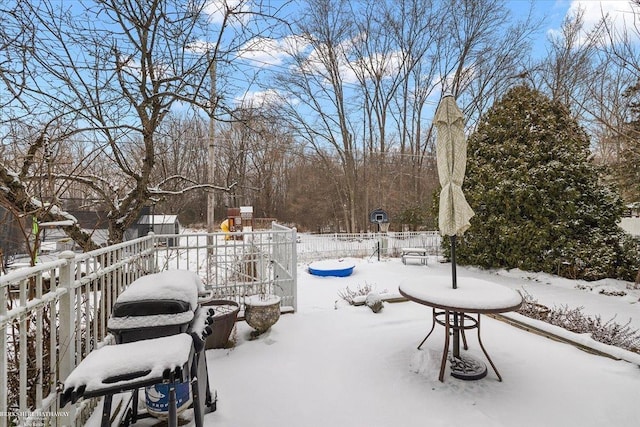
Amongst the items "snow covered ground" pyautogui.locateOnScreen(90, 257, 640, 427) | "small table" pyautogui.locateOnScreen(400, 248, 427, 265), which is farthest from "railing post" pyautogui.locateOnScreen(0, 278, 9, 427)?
"small table" pyautogui.locateOnScreen(400, 248, 427, 265)

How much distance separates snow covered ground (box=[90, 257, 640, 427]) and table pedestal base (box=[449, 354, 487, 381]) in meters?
0.06

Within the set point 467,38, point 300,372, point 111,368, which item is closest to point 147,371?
point 111,368

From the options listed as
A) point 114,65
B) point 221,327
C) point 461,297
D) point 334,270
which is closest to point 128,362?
point 221,327

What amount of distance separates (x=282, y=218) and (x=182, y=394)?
2350 cm

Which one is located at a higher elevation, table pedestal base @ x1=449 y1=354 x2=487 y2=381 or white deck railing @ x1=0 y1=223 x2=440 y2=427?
white deck railing @ x1=0 y1=223 x2=440 y2=427

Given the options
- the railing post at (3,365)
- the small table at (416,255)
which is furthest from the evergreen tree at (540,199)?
the railing post at (3,365)

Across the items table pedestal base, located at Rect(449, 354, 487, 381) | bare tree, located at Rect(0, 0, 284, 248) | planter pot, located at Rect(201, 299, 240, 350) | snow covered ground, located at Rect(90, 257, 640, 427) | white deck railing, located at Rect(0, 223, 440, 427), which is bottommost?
snow covered ground, located at Rect(90, 257, 640, 427)

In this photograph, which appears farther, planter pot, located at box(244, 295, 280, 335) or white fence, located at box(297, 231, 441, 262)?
white fence, located at box(297, 231, 441, 262)

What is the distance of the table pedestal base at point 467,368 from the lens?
278 centimetres

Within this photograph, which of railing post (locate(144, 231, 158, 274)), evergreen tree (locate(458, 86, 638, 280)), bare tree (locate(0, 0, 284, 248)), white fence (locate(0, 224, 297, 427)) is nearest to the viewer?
white fence (locate(0, 224, 297, 427))

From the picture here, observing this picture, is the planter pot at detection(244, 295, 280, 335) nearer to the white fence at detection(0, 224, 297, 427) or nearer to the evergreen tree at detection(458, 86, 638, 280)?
the white fence at detection(0, 224, 297, 427)

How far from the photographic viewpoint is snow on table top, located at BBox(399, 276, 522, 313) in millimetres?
2430

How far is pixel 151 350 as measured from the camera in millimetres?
1549

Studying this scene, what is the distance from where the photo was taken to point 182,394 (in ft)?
7.07
